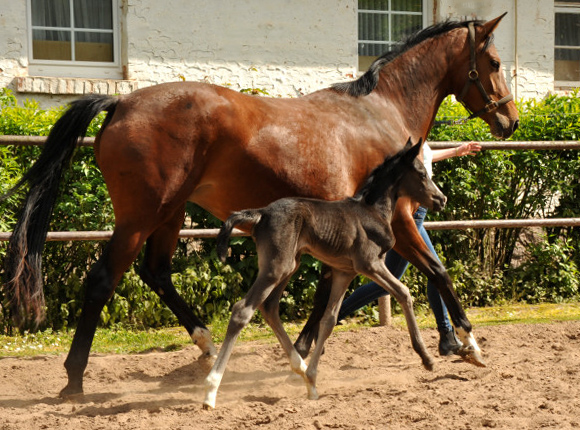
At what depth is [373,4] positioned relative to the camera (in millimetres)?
10258

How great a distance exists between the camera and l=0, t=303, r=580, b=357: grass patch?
20.4 feet

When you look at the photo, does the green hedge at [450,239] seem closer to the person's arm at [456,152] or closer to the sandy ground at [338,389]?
the sandy ground at [338,389]

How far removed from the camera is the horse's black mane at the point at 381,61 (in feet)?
17.6

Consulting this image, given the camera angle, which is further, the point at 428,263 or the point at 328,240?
the point at 428,263

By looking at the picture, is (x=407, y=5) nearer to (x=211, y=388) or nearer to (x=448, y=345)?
(x=448, y=345)

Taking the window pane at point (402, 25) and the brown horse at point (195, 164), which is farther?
the window pane at point (402, 25)

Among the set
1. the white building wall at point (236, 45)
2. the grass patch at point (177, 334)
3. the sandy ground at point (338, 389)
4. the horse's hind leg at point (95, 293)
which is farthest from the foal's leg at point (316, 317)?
the white building wall at point (236, 45)

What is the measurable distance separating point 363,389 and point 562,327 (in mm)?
2426

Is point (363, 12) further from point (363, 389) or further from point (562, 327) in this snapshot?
point (363, 389)

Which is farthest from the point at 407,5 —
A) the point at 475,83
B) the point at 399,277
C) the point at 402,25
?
the point at 399,277

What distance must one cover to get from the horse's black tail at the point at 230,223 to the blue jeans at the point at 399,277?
65.6 inches

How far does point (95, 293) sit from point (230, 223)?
3.22ft

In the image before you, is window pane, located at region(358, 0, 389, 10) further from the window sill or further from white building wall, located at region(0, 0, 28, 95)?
white building wall, located at region(0, 0, 28, 95)

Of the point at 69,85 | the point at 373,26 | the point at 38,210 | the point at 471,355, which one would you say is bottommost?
the point at 471,355
